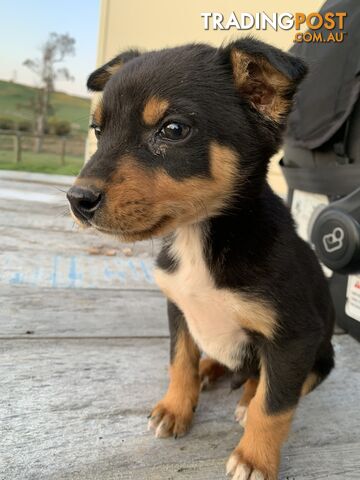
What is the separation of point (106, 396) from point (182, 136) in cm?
102

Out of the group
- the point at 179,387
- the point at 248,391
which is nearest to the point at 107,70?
the point at 179,387

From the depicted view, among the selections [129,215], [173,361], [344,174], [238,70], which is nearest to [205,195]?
[129,215]

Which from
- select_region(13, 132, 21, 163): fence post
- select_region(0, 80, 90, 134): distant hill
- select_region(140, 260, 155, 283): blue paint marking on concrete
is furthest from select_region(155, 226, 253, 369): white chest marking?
select_region(13, 132, 21, 163): fence post

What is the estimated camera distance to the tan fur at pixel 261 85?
4.71 feet

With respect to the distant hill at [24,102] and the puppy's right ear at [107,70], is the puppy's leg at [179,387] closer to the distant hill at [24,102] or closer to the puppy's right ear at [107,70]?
the puppy's right ear at [107,70]

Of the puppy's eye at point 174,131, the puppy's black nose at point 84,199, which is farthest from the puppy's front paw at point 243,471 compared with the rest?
the puppy's eye at point 174,131

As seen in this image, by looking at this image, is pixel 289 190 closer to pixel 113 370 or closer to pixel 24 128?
pixel 113 370

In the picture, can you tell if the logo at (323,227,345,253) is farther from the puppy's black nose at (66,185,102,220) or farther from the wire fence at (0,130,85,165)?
the wire fence at (0,130,85,165)

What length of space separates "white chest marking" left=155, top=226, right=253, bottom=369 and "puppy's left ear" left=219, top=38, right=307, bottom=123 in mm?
479

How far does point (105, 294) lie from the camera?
8.78ft

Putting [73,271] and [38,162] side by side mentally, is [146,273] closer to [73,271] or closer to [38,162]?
[73,271]

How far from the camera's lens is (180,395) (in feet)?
5.46

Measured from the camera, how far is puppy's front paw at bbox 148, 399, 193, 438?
1535 mm

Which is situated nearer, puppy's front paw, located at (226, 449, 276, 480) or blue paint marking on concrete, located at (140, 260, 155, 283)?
puppy's front paw, located at (226, 449, 276, 480)
